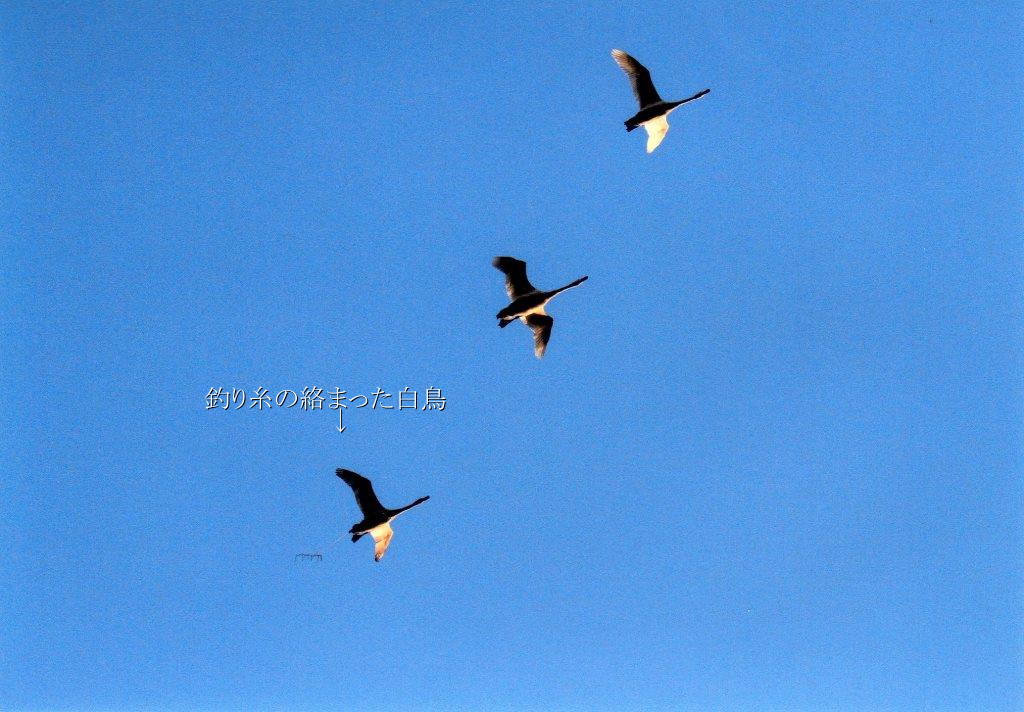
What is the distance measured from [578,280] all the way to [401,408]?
835 centimetres

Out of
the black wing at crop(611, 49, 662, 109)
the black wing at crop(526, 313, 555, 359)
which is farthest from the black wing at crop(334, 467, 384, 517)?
the black wing at crop(611, 49, 662, 109)

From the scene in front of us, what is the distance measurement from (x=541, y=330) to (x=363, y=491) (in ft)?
29.9

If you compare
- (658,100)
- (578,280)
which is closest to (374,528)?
(578,280)

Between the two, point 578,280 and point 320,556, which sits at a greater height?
point 578,280

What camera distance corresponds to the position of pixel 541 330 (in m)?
37.7

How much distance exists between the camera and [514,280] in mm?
35531

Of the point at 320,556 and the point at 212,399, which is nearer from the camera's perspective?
the point at 320,556

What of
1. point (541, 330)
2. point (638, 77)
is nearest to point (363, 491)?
point (541, 330)

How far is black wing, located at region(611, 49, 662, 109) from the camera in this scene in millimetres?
36094

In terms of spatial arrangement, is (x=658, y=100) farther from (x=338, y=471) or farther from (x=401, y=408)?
(x=338, y=471)

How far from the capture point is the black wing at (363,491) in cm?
3422

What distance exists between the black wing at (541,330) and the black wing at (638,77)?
8.71m

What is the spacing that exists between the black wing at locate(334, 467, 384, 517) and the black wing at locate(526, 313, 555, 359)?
824 cm

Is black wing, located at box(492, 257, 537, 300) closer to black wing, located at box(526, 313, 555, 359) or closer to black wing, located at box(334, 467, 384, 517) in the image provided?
black wing, located at box(526, 313, 555, 359)
